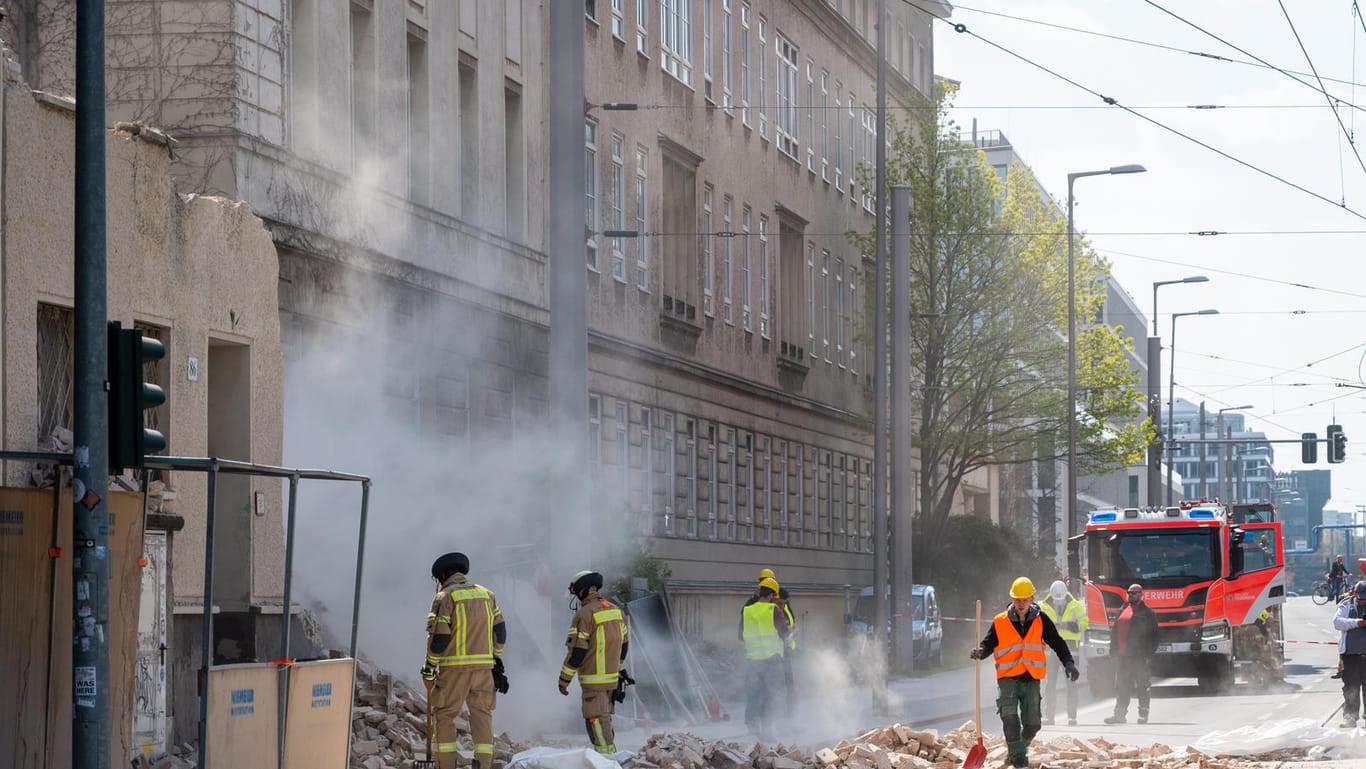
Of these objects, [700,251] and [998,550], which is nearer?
[700,251]

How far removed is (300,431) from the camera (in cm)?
2266

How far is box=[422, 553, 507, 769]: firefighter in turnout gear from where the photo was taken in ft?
48.5

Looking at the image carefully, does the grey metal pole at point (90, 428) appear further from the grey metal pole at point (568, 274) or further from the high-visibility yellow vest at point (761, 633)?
the high-visibility yellow vest at point (761, 633)

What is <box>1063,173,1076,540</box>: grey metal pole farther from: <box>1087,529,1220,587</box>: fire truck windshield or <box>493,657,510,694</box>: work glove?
<box>493,657,510,694</box>: work glove

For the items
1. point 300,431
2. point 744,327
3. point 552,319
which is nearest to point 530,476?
point 300,431

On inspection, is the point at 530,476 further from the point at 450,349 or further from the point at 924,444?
the point at 924,444

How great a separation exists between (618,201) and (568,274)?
58.7ft

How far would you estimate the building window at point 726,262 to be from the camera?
4334 cm

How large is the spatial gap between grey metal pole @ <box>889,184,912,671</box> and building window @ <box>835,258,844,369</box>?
1881cm

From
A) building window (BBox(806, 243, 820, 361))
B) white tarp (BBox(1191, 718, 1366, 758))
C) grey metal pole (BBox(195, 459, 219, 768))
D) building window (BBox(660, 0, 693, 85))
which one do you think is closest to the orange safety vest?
white tarp (BBox(1191, 718, 1366, 758))

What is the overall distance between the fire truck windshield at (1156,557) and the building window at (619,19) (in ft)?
39.5

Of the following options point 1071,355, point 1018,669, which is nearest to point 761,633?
point 1018,669

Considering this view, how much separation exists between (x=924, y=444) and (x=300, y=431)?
2880 cm

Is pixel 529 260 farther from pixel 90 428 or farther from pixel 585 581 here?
pixel 90 428
